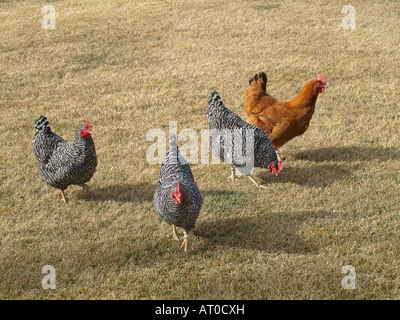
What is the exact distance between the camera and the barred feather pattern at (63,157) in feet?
17.4

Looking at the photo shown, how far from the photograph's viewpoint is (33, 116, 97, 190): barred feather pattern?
17.4 ft

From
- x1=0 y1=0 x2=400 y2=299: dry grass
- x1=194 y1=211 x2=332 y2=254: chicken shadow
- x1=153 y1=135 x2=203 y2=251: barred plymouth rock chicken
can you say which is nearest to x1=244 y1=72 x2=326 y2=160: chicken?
x1=0 y1=0 x2=400 y2=299: dry grass

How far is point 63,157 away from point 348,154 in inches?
171

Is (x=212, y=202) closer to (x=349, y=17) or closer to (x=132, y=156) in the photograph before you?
(x=132, y=156)

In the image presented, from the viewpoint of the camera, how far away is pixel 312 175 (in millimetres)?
6391

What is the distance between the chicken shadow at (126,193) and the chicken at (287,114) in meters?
1.89

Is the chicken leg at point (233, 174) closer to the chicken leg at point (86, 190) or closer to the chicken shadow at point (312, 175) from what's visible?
the chicken shadow at point (312, 175)

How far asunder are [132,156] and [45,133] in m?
1.70

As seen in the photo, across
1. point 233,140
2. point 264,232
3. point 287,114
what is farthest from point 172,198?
point 287,114

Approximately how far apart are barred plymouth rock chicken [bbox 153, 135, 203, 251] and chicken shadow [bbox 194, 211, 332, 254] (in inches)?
18.9

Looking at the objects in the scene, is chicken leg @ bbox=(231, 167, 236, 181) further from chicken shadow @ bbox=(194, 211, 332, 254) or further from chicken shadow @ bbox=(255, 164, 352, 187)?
chicken shadow @ bbox=(194, 211, 332, 254)

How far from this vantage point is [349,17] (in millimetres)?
13586

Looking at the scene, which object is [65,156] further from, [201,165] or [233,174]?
[233,174]

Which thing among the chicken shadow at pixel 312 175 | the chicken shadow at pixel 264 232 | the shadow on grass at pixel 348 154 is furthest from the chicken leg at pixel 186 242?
the shadow on grass at pixel 348 154
